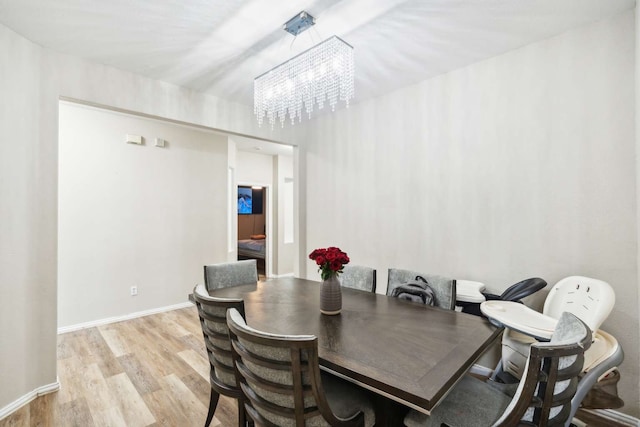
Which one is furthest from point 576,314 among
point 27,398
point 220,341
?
point 27,398

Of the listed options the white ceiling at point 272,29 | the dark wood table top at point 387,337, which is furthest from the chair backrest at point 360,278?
the white ceiling at point 272,29

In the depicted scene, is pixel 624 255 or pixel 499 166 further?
pixel 499 166

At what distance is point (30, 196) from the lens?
2391 mm

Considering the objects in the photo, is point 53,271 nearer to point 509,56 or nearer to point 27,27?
point 27,27

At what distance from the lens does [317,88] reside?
7.95ft

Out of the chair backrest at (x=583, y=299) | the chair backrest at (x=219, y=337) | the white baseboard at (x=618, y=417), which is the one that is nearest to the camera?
the chair backrest at (x=219, y=337)

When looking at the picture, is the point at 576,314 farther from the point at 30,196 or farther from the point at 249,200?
the point at 249,200

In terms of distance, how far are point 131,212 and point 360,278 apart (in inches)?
133

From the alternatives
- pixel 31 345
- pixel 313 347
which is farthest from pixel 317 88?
pixel 31 345

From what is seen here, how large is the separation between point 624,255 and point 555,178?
0.67 metres

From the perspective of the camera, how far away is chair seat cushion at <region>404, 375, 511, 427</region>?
4.40ft

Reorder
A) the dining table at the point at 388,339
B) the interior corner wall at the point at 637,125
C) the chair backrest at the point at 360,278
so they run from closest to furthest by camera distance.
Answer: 1. the dining table at the point at 388,339
2. the interior corner wall at the point at 637,125
3. the chair backrest at the point at 360,278

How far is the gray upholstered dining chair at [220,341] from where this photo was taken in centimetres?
163

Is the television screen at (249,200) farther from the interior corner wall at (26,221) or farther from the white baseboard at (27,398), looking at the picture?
the white baseboard at (27,398)
